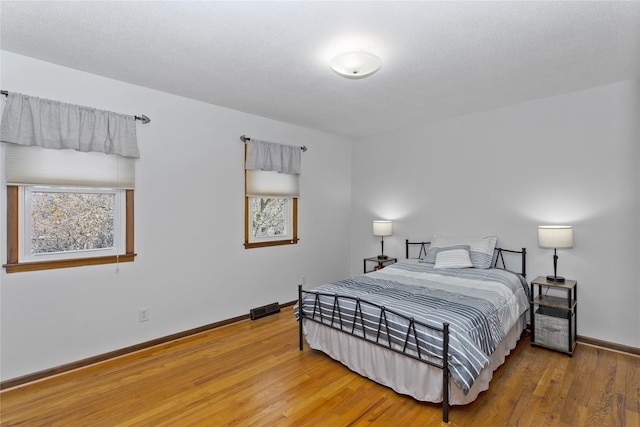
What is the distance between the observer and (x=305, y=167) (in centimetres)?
485

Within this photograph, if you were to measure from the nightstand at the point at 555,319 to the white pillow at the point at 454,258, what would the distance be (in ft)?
2.29

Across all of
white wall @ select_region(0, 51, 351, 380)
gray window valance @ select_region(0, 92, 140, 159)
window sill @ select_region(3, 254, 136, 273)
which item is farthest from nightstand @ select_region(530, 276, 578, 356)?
gray window valance @ select_region(0, 92, 140, 159)

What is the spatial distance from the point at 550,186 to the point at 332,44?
9.45ft

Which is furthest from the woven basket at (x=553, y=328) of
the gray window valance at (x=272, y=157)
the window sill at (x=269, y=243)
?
the gray window valance at (x=272, y=157)

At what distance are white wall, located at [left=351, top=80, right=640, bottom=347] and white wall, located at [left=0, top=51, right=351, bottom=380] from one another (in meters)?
1.70

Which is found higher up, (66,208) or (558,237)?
(66,208)

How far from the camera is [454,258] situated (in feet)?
12.4

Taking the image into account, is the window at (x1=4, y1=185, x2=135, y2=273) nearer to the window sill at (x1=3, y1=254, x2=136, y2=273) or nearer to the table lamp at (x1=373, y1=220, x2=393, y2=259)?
the window sill at (x1=3, y1=254, x2=136, y2=273)

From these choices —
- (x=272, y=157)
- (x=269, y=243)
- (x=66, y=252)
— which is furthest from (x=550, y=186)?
(x=66, y=252)

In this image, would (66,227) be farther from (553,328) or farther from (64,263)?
(553,328)

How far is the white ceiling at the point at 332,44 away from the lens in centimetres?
200

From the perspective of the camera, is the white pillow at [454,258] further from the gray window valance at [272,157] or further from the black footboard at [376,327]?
the gray window valance at [272,157]

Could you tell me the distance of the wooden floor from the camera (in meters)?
2.16

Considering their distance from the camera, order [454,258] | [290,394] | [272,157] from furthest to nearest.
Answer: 1. [272,157]
2. [454,258]
3. [290,394]
